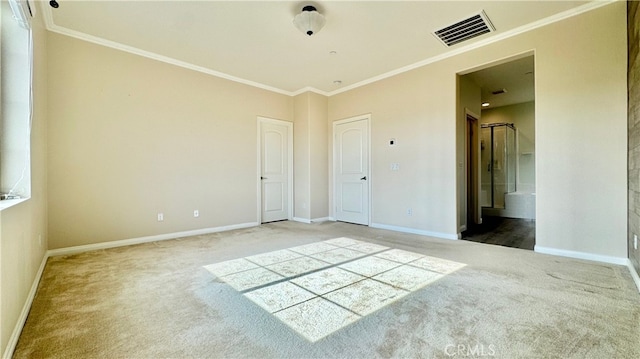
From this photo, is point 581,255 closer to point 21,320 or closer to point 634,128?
point 634,128

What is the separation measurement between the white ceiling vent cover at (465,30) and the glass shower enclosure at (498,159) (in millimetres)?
4099

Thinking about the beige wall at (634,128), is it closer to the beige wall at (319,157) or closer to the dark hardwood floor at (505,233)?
the dark hardwood floor at (505,233)

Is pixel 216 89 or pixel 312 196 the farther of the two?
pixel 312 196

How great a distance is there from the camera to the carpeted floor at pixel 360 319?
4.92 ft

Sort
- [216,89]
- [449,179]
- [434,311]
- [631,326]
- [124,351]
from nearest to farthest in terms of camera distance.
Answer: [124,351] < [631,326] < [434,311] < [449,179] < [216,89]

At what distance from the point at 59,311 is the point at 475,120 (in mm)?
6310

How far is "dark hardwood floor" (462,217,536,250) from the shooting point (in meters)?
3.94

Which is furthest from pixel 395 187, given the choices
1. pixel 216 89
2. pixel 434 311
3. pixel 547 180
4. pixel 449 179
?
pixel 216 89

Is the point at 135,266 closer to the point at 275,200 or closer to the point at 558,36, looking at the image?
the point at 275,200

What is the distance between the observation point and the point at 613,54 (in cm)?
291
